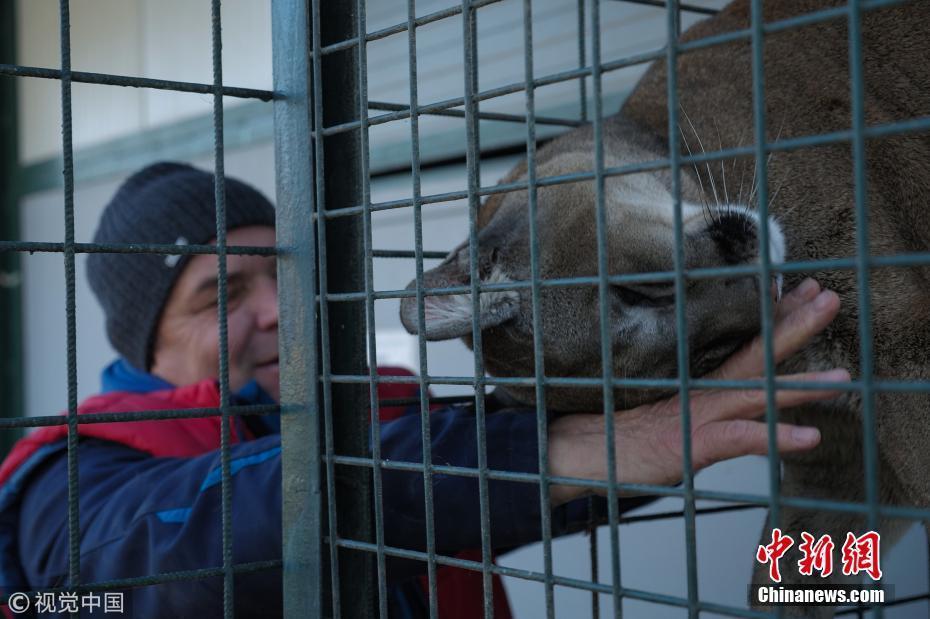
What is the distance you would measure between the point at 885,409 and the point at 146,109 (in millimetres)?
6675

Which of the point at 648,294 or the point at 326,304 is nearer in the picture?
the point at 326,304

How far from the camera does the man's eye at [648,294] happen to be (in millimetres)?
2105

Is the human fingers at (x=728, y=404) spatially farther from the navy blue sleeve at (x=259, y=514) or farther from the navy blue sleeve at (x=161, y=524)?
the navy blue sleeve at (x=161, y=524)

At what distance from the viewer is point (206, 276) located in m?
3.31

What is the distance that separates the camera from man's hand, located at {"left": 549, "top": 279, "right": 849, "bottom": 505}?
62.2 inches

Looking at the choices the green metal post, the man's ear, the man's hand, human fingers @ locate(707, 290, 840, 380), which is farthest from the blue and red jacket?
the green metal post

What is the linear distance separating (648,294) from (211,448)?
1.45 m

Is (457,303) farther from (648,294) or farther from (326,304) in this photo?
(648,294)

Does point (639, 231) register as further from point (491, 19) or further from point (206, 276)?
point (491, 19)

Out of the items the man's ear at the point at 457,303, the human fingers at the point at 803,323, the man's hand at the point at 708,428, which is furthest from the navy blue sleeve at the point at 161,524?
the human fingers at the point at 803,323

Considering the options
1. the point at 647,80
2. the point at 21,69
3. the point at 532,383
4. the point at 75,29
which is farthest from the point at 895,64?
the point at 75,29

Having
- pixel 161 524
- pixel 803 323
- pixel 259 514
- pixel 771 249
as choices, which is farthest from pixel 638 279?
pixel 161 524

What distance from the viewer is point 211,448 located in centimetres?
288

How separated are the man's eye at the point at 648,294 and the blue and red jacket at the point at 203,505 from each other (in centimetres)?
38
